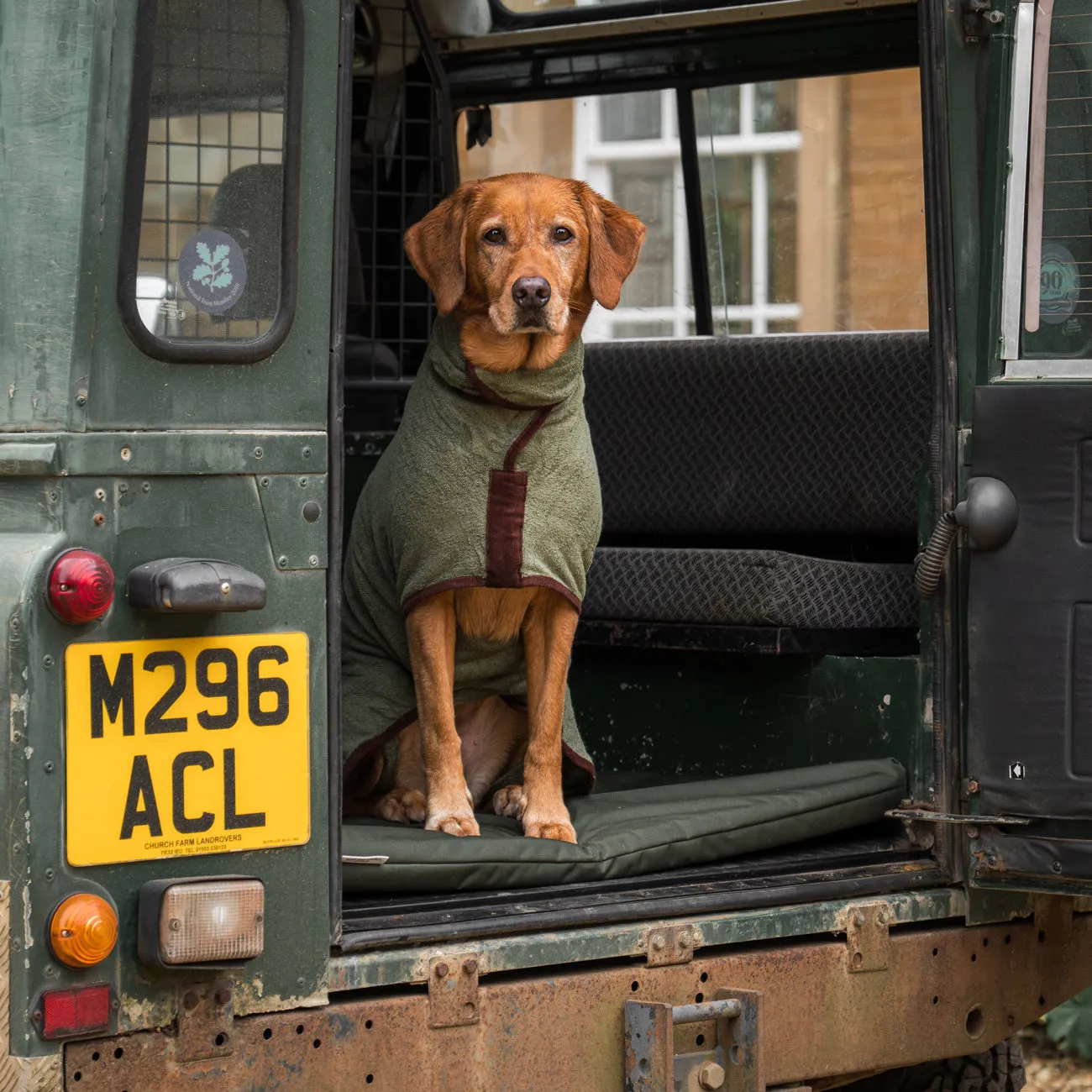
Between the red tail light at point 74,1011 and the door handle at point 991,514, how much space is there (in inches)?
68.0

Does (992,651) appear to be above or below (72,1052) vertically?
above

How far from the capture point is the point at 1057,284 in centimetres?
340

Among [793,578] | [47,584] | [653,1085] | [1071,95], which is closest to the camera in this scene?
[47,584]

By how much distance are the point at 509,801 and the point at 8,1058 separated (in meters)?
1.58

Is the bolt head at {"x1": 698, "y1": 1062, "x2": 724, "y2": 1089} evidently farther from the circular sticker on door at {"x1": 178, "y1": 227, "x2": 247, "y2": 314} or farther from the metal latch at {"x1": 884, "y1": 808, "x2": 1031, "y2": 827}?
the circular sticker on door at {"x1": 178, "y1": 227, "x2": 247, "y2": 314}

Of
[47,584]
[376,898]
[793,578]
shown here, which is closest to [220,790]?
[47,584]

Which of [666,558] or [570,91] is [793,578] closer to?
[666,558]

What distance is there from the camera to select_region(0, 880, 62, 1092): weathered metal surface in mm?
2506

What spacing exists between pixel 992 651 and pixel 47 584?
175 centimetres

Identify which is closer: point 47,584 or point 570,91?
point 47,584

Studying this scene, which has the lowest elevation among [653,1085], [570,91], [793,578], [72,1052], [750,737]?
[653,1085]

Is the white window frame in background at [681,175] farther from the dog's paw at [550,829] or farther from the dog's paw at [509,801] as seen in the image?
the dog's paw at [550,829]

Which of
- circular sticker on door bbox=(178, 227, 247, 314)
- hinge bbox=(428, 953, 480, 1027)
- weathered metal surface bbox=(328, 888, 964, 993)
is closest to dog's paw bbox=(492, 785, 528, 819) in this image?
weathered metal surface bbox=(328, 888, 964, 993)

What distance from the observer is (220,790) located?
267cm
